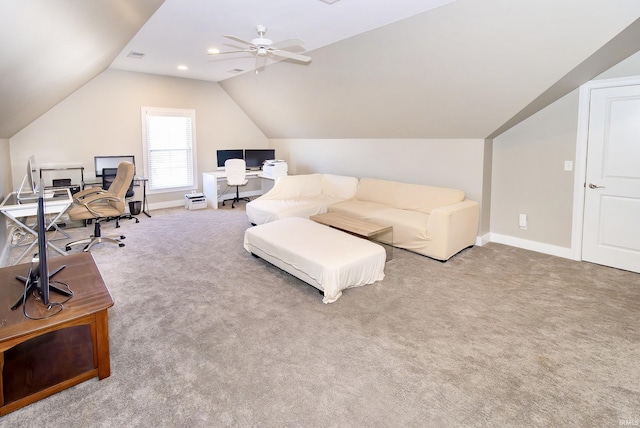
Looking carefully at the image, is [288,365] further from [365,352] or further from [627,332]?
[627,332]

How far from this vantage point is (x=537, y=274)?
3797 mm

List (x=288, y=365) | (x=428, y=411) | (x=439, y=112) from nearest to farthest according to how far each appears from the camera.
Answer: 1. (x=428, y=411)
2. (x=288, y=365)
3. (x=439, y=112)

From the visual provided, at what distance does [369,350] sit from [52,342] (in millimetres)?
2115

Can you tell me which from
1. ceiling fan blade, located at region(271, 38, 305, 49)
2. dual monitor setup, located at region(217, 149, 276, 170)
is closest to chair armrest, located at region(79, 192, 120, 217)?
ceiling fan blade, located at region(271, 38, 305, 49)

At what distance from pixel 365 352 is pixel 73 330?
2.05 meters

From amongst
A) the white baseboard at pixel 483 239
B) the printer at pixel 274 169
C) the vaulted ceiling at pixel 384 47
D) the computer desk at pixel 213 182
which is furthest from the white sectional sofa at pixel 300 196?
the white baseboard at pixel 483 239

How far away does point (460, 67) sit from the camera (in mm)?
3756

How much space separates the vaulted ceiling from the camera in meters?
2.67

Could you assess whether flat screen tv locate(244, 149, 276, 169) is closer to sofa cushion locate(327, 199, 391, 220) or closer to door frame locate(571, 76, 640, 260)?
sofa cushion locate(327, 199, 391, 220)

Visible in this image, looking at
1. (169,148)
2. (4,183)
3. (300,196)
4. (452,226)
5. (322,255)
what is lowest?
(322,255)

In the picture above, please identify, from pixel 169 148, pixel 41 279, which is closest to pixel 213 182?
pixel 169 148

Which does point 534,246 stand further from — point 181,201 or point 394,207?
point 181,201

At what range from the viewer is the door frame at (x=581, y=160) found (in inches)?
150

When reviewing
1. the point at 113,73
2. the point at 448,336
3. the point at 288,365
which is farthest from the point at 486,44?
the point at 113,73
